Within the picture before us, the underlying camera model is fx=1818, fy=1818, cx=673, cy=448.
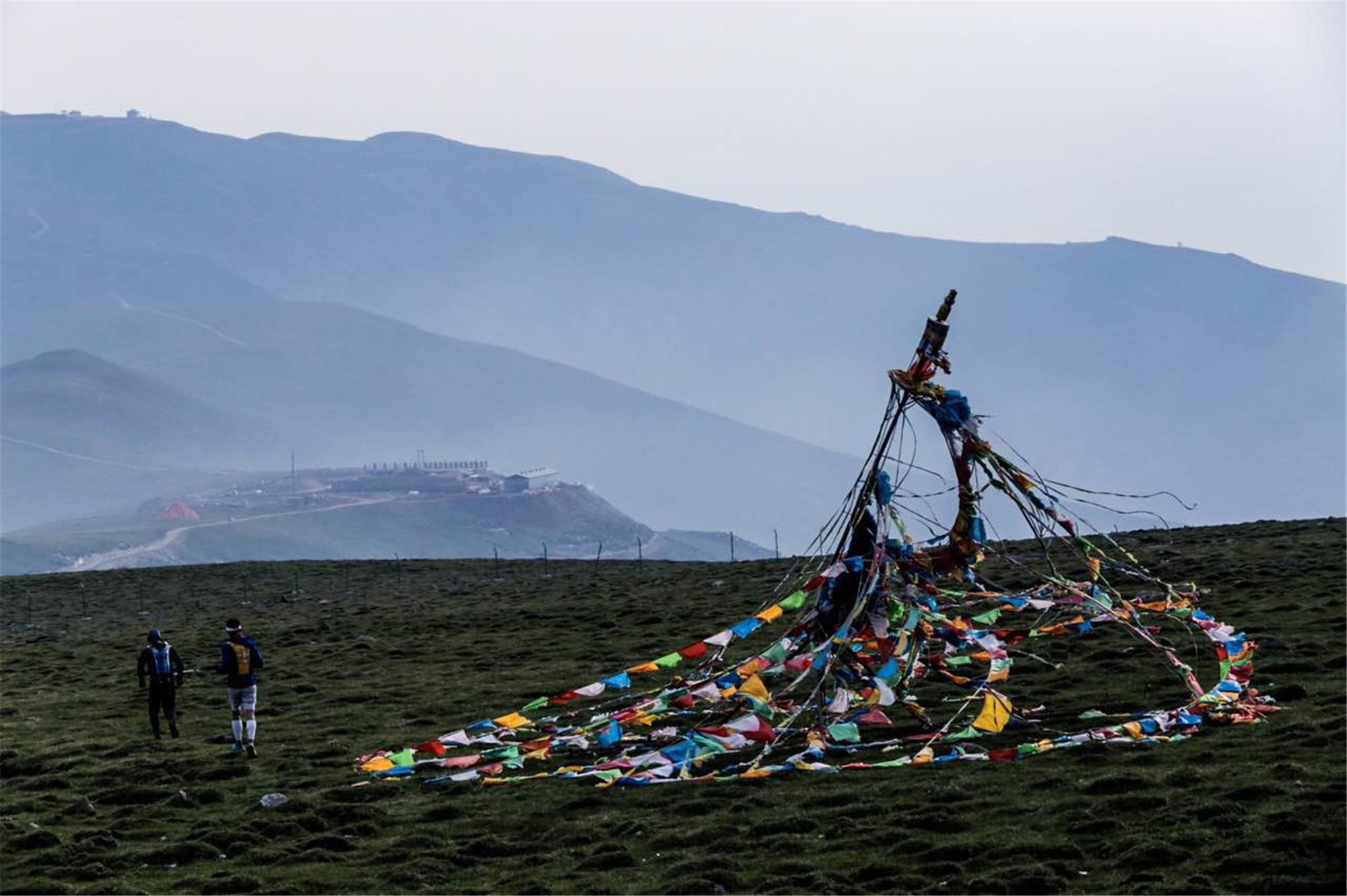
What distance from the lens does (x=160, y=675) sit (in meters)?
31.0

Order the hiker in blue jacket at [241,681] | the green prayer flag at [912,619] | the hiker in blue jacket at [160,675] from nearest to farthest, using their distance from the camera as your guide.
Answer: the green prayer flag at [912,619] → the hiker in blue jacket at [241,681] → the hiker in blue jacket at [160,675]

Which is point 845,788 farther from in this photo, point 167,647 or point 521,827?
point 167,647

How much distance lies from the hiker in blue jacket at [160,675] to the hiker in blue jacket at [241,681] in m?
1.89

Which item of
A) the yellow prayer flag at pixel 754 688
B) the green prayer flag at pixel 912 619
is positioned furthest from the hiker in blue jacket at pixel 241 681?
the green prayer flag at pixel 912 619

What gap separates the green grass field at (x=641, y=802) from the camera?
1898 cm

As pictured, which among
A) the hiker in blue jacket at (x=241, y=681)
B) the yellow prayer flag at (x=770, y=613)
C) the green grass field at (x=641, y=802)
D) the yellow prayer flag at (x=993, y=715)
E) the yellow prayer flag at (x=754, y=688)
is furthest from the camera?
the hiker in blue jacket at (x=241, y=681)

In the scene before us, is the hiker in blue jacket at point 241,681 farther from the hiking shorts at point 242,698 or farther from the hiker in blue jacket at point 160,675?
the hiker in blue jacket at point 160,675

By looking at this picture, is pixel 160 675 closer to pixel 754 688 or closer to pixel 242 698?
pixel 242 698

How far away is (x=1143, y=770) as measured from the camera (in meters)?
22.6

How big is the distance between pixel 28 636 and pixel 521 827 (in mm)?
36419

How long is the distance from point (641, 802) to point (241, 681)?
8.33 meters

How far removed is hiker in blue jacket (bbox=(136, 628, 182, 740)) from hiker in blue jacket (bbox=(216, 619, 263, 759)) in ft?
6.19

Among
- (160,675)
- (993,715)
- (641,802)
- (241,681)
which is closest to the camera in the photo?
(641,802)

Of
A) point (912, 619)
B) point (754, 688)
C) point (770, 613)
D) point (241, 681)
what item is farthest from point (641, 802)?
point (241, 681)
